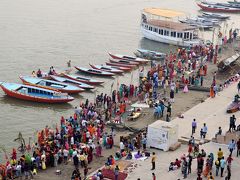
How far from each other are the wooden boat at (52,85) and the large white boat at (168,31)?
23.6 metres

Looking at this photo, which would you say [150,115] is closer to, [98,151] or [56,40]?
[98,151]

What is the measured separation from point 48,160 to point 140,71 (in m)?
28.0

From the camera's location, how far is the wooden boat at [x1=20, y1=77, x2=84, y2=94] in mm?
50000

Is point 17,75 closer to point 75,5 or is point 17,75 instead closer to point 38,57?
point 38,57

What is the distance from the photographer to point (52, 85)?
5084 cm

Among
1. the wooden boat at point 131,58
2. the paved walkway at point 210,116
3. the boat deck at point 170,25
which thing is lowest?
the wooden boat at point 131,58

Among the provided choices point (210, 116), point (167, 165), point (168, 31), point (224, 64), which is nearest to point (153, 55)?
point (168, 31)

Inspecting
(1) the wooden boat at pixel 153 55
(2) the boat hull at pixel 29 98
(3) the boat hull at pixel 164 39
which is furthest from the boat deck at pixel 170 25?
(2) the boat hull at pixel 29 98

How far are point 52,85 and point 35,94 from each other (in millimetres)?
2784

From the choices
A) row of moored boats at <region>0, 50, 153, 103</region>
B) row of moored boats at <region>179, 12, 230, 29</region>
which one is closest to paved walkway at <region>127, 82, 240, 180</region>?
row of moored boats at <region>0, 50, 153, 103</region>

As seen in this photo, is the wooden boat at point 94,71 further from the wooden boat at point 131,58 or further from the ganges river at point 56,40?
the wooden boat at point 131,58

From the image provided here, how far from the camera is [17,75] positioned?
57.0m

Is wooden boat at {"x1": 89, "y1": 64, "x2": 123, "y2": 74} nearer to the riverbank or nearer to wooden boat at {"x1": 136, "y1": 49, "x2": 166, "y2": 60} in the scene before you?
wooden boat at {"x1": 136, "y1": 49, "x2": 166, "y2": 60}

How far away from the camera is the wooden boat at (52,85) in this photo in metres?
50.0
